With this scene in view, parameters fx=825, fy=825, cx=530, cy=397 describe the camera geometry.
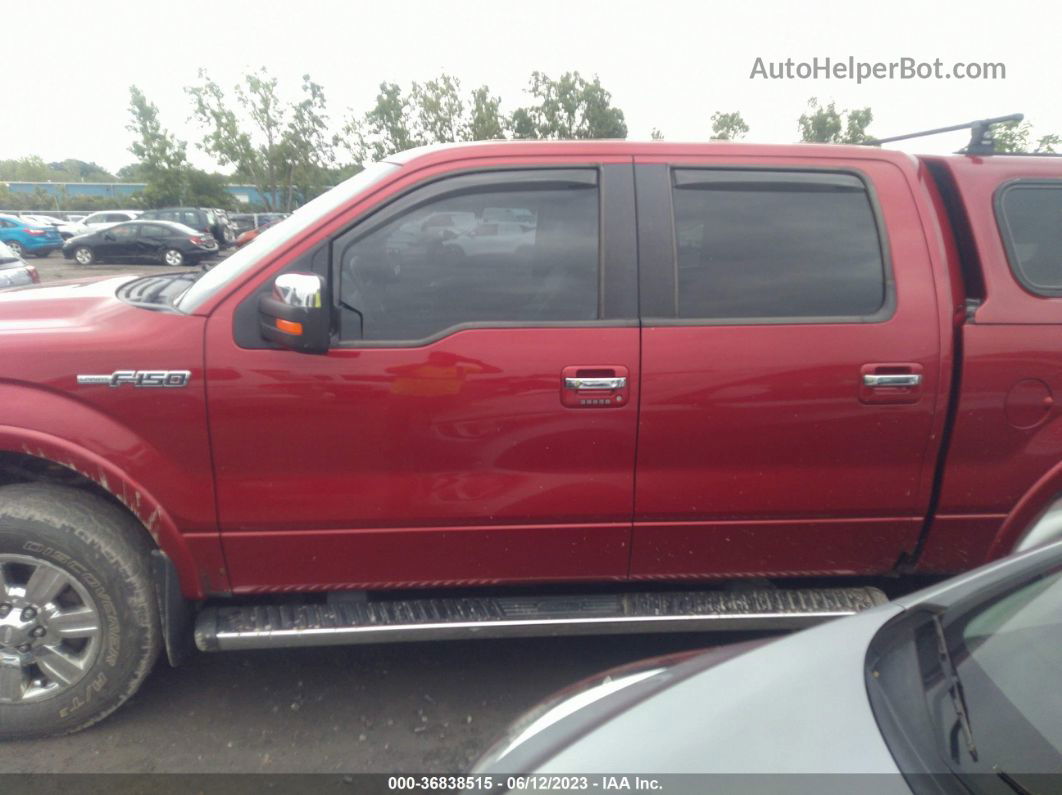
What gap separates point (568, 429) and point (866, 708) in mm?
1480

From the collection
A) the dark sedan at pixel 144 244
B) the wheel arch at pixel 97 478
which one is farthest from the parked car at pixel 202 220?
the wheel arch at pixel 97 478

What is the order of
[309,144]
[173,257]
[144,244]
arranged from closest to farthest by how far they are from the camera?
[173,257] < [144,244] < [309,144]

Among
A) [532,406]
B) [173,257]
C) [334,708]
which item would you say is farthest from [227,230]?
[532,406]

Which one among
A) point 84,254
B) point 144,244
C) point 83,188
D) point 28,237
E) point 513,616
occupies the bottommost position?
point 513,616

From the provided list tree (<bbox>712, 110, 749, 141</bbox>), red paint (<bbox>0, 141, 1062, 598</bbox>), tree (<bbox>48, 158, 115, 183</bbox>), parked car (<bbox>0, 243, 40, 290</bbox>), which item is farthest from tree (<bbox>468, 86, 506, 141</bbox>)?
tree (<bbox>48, 158, 115, 183</bbox>)

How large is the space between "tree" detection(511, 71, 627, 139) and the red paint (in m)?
22.9

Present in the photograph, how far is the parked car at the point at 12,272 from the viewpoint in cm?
1040

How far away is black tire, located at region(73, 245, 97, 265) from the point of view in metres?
23.8

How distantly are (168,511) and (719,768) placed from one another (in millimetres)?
2129

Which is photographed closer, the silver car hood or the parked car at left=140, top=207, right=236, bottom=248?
the silver car hood

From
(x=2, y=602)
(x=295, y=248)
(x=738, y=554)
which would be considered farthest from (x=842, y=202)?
(x=2, y=602)

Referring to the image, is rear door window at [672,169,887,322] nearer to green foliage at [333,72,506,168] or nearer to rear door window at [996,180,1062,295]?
rear door window at [996,180,1062,295]

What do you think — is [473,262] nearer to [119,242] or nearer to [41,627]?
[41,627]

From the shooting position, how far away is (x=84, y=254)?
78.1 feet
